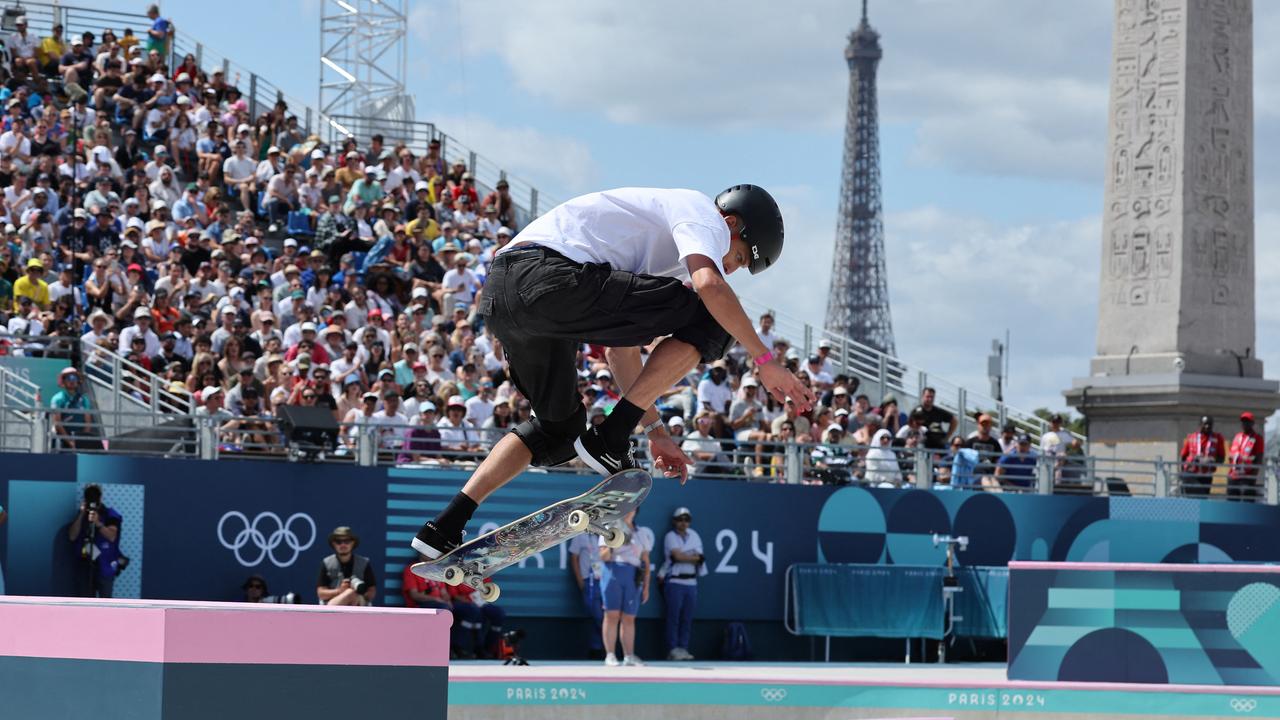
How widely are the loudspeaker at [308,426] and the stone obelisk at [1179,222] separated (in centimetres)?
1172

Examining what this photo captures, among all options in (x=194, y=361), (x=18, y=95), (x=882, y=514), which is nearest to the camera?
(x=194, y=361)

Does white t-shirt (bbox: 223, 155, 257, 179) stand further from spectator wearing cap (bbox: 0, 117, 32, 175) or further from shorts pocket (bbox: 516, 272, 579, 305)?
shorts pocket (bbox: 516, 272, 579, 305)

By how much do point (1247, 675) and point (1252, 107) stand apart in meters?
9.69

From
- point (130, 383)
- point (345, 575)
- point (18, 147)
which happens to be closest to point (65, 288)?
point (130, 383)

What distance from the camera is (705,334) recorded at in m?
7.23

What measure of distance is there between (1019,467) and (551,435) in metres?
14.5

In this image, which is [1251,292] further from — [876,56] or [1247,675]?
[876,56]

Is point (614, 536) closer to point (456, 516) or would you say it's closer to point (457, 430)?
point (456, 516)

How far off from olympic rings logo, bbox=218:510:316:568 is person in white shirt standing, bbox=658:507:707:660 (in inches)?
148

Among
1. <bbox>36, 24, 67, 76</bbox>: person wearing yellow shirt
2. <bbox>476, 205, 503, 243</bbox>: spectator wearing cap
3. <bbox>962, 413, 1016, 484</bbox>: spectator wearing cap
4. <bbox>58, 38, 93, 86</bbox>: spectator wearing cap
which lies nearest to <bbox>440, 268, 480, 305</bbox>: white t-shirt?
<bbox>476, 205, 503, 243</bbox>: spectator wearing cap

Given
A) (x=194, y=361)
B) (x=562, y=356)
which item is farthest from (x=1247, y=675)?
(x=562, y=356)

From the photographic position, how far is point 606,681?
51.1 ft

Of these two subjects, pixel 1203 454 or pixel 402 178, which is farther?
pixel 402 178

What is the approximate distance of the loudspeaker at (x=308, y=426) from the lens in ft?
56.0
